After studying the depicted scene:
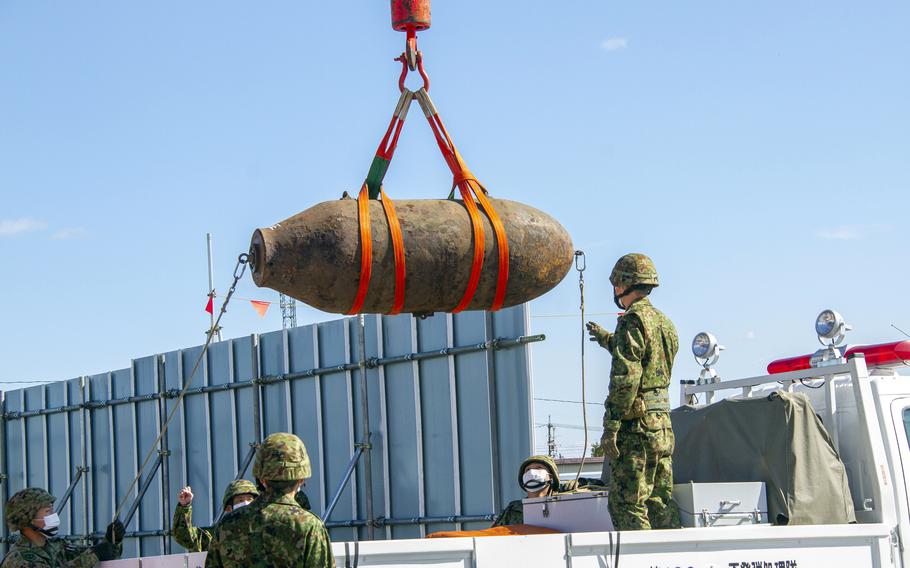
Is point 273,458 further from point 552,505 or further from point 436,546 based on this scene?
point 552,505

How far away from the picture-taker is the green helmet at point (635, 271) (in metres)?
7.23

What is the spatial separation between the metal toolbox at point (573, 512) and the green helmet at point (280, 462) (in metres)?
1.92

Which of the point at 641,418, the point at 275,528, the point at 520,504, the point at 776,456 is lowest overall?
the point at 520,504

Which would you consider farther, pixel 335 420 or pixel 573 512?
pixel 335 420

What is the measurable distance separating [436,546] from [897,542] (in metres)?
2.79

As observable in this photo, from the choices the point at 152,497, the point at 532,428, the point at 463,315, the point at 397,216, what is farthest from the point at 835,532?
the point at 152,497

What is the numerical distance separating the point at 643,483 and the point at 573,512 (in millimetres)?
519

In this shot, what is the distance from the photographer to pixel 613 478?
273 inches

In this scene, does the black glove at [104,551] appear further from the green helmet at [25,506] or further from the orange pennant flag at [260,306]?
the orange pennant flag at [260,306]

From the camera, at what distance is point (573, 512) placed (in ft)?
23.5

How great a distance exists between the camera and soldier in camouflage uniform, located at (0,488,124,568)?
23.9ft

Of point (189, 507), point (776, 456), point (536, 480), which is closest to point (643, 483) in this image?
point (776, 456)

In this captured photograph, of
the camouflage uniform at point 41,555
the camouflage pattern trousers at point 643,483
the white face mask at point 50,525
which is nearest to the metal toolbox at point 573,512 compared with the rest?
the camouflage pattern trousers at point 643,483

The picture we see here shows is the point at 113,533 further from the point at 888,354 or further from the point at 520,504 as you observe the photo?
the point at 888,354
